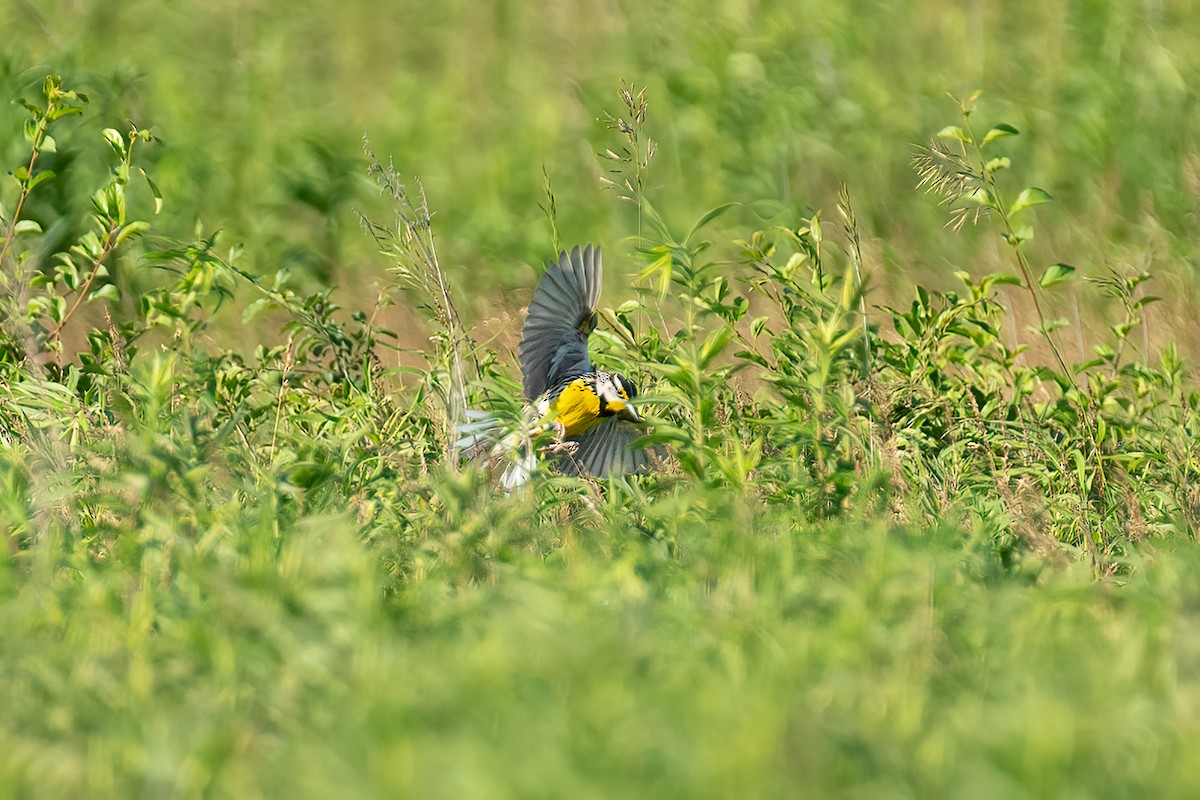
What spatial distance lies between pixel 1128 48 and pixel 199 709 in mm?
6933

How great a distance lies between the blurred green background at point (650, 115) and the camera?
7762 mm

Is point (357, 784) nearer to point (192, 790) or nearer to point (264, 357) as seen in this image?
point (192, 790)

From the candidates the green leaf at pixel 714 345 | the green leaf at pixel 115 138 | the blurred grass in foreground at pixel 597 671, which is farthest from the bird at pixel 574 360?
the green leaf at pixel 115 138

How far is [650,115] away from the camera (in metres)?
8.61

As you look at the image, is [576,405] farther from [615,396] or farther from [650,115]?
[650,115]

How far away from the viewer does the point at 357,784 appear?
8.08ft

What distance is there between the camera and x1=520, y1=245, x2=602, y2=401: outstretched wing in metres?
5.40

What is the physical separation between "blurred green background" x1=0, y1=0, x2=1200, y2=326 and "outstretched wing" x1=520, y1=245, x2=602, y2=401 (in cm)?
233

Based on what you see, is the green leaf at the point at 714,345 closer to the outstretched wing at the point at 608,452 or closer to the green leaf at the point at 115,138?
the outstretched wing at the point at 608,452

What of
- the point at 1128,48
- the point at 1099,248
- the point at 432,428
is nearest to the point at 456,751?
the point at 432,428

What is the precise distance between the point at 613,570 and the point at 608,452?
1817 millimetres

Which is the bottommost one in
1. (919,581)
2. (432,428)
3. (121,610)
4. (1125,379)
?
(1125,379)

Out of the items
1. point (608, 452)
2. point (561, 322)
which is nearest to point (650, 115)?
point (561, 322)

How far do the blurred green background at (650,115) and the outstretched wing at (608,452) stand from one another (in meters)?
2.41
